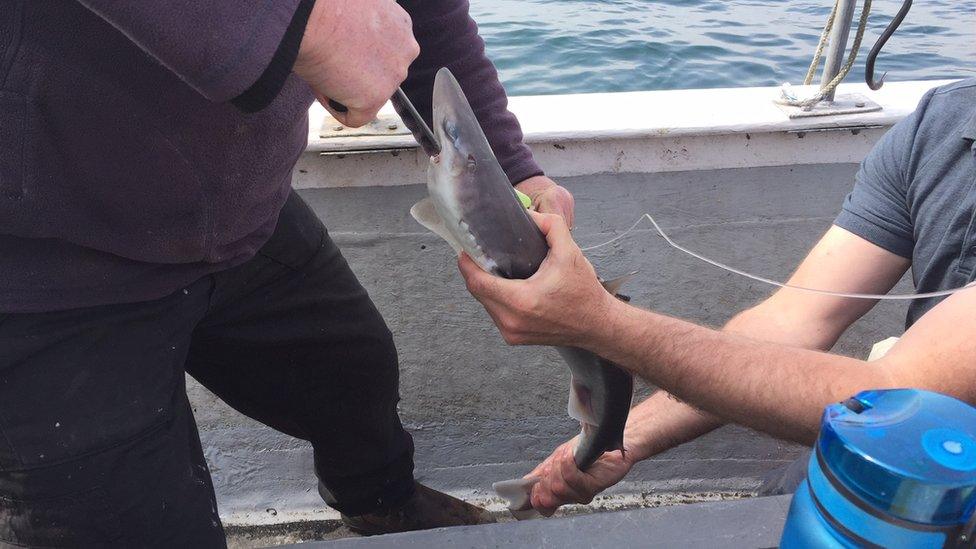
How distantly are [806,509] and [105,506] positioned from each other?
4.08 ft

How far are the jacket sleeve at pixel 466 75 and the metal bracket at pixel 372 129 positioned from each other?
24 centimetres

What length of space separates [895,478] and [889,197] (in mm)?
1613

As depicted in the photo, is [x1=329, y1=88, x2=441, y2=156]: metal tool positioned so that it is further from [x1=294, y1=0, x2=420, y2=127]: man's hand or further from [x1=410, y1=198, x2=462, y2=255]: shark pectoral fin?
[x1=410, y1=198, x2=462, y2=255]: shark pectoral fin

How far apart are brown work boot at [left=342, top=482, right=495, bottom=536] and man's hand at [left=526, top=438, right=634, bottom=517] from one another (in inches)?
8.8

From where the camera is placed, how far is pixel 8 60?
1.12 m

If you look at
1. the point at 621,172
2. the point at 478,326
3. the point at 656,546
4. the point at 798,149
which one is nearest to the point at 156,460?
the point at 656,546

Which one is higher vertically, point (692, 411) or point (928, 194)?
point (928, 194)

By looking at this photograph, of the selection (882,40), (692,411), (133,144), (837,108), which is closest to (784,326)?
(692,411)

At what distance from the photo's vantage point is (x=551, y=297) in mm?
1551

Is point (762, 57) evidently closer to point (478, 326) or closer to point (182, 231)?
point (478, 326)

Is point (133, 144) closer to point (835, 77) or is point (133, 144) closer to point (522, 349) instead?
point (522, 349)

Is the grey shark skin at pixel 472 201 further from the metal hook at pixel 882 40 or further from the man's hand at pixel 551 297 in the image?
the metal hook at pixel 882 40

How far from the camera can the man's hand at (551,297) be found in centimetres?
155

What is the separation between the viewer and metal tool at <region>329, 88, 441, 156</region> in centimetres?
127
